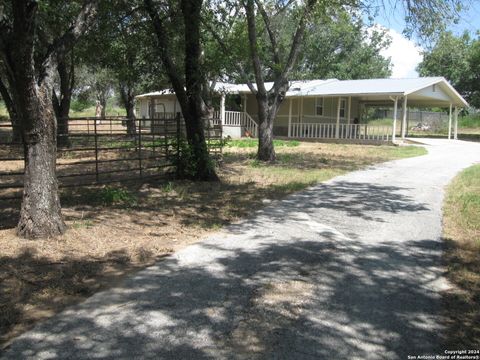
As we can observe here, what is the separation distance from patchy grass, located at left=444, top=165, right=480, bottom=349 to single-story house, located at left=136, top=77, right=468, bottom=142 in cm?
1700

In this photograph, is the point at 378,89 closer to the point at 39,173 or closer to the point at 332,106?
the point at 332,106

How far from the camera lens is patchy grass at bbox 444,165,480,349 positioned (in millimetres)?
3778

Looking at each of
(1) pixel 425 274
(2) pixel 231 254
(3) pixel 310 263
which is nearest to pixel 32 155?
(2) pixel 231 254

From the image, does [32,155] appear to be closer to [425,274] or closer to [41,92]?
[41,92]

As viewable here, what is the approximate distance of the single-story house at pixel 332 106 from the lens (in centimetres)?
2625

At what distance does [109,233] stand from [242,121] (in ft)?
78.6

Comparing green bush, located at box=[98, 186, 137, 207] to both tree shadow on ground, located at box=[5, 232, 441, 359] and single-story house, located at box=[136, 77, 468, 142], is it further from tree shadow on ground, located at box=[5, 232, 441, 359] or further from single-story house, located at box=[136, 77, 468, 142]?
single-story house, located at box=[136, 77, 468, 142]

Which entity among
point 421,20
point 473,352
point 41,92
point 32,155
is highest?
point 421,20

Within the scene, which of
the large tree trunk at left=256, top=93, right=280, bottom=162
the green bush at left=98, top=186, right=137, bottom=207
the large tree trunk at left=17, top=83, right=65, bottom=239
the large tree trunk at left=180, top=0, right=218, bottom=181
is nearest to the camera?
the large tree trunk at left=17, top=83, right=65, bottom=239

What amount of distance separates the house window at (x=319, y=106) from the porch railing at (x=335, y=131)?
1667mm

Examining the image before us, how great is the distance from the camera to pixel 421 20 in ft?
29.1

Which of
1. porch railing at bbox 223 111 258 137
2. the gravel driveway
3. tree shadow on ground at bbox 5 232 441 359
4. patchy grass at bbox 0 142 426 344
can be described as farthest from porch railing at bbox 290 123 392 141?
tree shadow on ground at bbox 5 232 441 359

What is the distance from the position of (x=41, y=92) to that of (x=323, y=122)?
→ 2533 cm

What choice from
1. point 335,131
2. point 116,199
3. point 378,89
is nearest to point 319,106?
point 335,131
